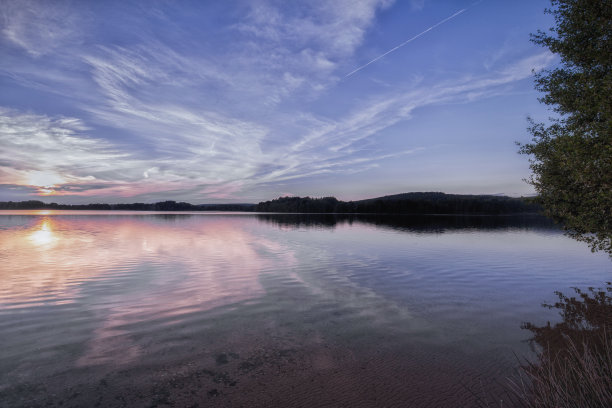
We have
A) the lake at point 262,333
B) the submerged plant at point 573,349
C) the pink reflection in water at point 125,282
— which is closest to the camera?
the submerged plant at point 573,349

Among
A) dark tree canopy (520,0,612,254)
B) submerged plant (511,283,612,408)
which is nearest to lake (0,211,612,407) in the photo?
submerged plant (511,283,612,408)

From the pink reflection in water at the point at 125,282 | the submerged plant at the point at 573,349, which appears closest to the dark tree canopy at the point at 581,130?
the submerged plant at the point at 573,349

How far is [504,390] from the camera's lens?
Answer: 6.58 meters

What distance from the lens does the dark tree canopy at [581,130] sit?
11.6 m

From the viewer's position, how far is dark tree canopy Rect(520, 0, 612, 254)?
11.6 meters

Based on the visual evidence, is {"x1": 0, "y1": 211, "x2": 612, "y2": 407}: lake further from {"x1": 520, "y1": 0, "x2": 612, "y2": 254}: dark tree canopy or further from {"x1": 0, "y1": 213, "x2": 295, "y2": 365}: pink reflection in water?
{"x1": 520, "y1": 0, "x2": 612, "y2": 254}: dark tree canopy

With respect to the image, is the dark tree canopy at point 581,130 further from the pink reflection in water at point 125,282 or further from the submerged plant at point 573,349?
the pink reflection in water at point 125,282

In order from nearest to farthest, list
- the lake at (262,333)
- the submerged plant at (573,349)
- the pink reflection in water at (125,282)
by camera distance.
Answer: the submerged plant at (573,349)
the lake at (262,333)
the pink reflection in water at (125,282)

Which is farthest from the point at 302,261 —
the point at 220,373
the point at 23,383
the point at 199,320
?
the point at 23,383

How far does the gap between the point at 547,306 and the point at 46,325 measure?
63.9ft

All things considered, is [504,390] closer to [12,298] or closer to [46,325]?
[46,325]

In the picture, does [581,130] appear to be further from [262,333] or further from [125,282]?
[125,282]

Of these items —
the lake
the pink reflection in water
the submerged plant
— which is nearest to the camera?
the submerged plant

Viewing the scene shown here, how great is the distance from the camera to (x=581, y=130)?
42.3 ft
